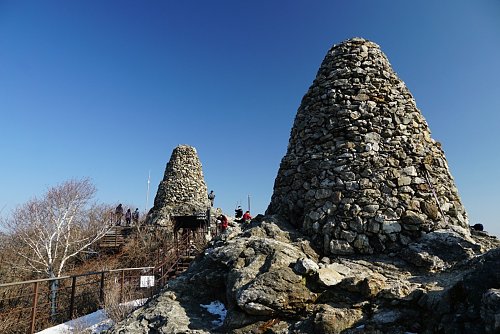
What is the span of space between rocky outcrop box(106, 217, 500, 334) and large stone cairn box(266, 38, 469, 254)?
1.25ft

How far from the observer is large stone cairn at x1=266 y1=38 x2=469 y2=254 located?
15.1ft

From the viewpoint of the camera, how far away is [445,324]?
103 inches

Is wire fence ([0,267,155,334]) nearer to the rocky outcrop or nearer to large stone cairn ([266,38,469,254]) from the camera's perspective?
the rocky outcrop

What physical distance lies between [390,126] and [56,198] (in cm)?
1593

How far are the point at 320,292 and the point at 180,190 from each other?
16.0 m

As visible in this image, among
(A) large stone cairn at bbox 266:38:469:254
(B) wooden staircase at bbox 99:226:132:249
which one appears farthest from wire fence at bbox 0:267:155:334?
(A) large stone cairn at bbox 266:38:469:254

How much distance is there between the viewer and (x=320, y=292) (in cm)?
364

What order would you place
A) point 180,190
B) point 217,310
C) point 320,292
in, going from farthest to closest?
1. point 180,190
2. point 217,310
3. point 320,292

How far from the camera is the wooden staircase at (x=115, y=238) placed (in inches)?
750

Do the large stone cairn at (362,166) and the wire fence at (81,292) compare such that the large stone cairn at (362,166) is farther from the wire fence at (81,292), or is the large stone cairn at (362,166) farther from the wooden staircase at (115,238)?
the wooden staircase at (115,238)

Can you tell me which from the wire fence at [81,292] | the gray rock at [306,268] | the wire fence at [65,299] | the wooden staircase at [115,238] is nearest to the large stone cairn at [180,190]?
the wire fence at [81,292]

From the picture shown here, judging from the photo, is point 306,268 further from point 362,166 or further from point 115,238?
point 115,238

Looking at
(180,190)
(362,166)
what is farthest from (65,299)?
(362,166)

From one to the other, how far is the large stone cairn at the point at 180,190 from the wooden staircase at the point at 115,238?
224cm
